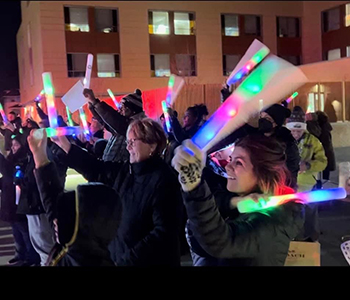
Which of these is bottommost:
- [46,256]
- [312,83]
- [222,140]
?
[46,256]

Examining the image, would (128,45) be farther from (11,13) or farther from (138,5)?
(11,13)

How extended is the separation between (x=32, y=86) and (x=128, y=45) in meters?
0.57

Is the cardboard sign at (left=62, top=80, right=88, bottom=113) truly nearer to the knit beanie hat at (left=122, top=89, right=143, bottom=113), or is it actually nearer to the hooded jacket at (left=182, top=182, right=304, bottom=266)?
the knit beanie hat at (left=122, top=89, right=143, bottom=113)

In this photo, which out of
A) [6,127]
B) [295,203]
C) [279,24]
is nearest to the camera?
[295,203]

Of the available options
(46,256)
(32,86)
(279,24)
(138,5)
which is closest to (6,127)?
(32,86)

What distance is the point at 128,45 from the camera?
2127mm

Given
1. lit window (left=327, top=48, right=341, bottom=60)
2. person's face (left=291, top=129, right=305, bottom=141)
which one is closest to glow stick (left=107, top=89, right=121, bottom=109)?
person's face (left=291, top=129, right=305, bottom=141)

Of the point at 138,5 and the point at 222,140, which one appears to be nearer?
the point at 222,140

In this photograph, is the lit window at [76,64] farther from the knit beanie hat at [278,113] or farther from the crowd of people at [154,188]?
the knit beanie hat at [278,113]

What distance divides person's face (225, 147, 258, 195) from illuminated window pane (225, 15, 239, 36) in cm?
110

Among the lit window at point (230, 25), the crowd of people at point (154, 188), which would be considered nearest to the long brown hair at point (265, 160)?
the crowd of people at point (154, 188)

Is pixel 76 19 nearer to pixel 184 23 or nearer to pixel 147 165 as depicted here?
pixel 184 23

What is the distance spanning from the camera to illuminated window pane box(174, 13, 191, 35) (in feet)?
7.13

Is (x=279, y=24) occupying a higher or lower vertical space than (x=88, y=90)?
higher
